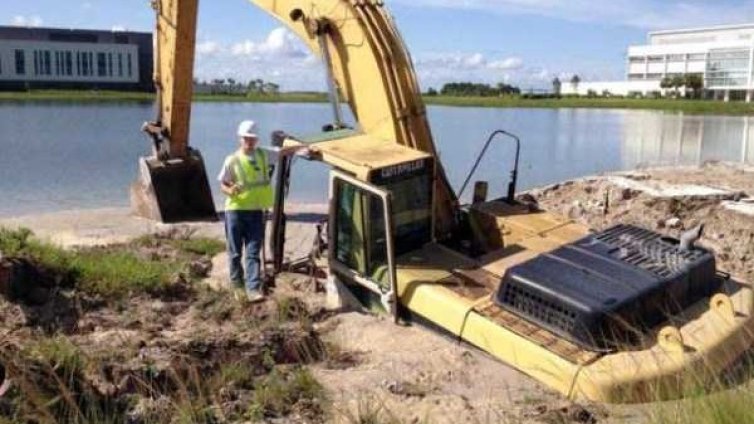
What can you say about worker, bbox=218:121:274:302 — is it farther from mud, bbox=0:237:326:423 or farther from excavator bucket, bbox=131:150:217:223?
excavator bucket, bbox=131:150:217:223

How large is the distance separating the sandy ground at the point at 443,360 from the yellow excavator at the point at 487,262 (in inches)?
6.4

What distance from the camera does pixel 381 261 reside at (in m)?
6.81

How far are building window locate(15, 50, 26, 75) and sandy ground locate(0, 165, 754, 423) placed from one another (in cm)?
7871

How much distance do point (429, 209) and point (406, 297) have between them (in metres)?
1.00

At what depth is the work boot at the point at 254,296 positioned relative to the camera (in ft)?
23.8

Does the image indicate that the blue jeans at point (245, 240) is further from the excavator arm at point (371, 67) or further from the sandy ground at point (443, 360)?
the excavator arm at point (371, 67)

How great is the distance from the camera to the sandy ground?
5.00m

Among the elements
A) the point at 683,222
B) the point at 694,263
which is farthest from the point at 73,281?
the point at 683,222

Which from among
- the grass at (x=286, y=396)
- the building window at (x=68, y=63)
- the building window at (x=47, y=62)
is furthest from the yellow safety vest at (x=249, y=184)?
the building window at (x=68, y=63)

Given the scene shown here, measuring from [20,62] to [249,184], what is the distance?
3320 inches

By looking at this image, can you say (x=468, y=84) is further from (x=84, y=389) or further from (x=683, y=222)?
(x=84, y=389)

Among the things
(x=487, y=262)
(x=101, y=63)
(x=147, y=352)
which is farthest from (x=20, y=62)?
(x=147, y=352)

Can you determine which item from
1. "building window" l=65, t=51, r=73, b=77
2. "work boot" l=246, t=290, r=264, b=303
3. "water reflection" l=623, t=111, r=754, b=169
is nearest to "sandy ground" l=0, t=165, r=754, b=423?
"work boot" l=246, t=290, r=264, b=303

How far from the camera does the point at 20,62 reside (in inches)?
3282
